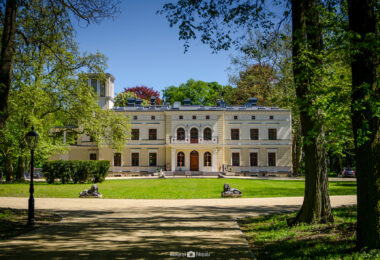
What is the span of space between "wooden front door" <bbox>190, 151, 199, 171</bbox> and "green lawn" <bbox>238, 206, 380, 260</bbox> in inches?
1221

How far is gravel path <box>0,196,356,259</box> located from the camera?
586 cm

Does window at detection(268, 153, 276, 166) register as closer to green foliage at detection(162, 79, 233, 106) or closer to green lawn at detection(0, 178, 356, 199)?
green foliage at detection(162, 79, 233, 106)

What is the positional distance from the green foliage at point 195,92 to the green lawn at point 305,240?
4510 centimetres

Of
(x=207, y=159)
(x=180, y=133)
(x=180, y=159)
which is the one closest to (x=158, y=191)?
(x=180, y=159)

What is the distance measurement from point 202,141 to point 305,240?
3285cm

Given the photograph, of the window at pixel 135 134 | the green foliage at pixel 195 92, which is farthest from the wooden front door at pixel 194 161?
the green foliage at pixel 195 92

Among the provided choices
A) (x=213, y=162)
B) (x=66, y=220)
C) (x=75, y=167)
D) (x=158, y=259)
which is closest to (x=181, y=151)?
(x=213, y=162)

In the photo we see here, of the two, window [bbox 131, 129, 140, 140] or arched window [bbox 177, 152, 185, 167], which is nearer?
arched window [bbox 177, 152, 185, 167]

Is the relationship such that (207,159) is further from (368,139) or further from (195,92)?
(368,139)

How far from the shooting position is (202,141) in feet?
128

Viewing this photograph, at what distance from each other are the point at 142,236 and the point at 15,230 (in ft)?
10.7

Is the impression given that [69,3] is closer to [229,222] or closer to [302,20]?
[302,20]

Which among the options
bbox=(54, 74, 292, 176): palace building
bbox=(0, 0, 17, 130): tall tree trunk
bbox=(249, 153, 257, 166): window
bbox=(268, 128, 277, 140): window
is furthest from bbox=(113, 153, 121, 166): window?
bbox=(0, 0, 17, 130): tall tree trunk

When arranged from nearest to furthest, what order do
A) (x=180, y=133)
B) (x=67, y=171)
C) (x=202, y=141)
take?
1. (x=67, y=171)
2. (x=202, y=141)
3. (x=180, y=133)
